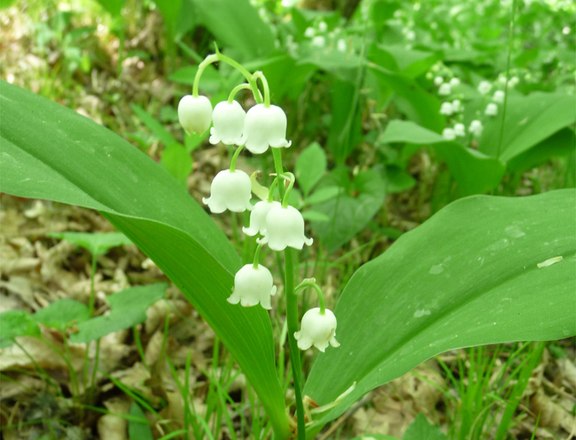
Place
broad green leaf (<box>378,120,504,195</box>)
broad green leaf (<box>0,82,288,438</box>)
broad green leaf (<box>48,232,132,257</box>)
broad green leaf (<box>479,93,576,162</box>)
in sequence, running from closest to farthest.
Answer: broad green leaf (<box>0,82,288,438</box>) < broad green leaf (<box>48,232,132,257</box>) < broad green leaf (<box>378,120,504,195</box>) < broad green leaf (<box>479,93,576,162</box>)

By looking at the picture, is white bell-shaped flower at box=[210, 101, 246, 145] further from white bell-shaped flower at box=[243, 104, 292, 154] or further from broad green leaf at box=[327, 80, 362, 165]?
broad green leaf at box=[327, 80, 362, 165]

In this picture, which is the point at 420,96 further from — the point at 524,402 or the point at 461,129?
the point at 524,402

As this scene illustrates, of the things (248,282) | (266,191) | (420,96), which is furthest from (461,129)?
(248,282)

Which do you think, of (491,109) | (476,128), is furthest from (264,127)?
(491,109)

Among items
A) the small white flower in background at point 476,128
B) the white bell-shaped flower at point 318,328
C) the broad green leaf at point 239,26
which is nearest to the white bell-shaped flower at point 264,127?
the white bell-shaped flower at point 318,328

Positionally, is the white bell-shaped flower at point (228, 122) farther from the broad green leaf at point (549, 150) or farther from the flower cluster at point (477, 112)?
the broad green leaf at point (549, 150)

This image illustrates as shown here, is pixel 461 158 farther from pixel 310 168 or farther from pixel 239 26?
pixel 239 26

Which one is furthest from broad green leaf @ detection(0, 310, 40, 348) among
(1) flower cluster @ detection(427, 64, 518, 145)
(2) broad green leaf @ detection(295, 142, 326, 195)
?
(1) flower cluster @ detection(427, 64, 518, 145)
